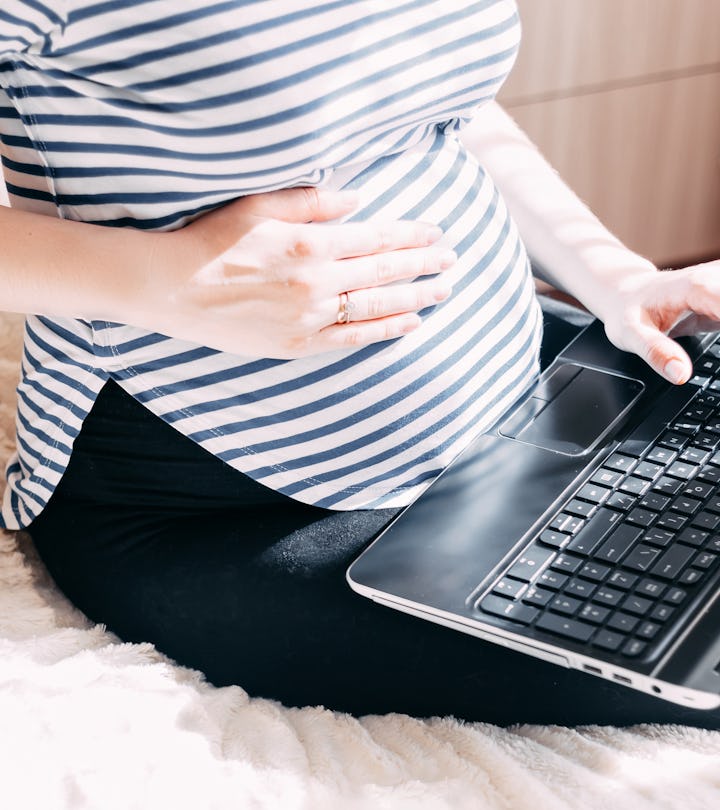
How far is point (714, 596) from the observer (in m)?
0.63

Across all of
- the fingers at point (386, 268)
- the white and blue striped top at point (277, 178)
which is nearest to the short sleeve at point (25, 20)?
the white and blue striped top at point (277, 178)

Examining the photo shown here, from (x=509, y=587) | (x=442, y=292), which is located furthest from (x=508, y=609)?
(x=442, y=292)

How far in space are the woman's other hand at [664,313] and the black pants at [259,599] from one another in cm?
23

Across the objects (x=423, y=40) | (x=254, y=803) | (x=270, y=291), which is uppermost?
(x=423, y=40)

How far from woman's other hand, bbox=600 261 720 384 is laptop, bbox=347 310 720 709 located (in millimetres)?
29

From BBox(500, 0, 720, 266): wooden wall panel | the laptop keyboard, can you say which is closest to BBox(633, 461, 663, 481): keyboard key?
the laptop keyboard

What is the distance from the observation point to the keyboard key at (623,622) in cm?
61

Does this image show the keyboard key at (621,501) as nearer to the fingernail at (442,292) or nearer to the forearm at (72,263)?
the fingernail at (442,292)

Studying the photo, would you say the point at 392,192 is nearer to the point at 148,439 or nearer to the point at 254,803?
the point at 148,439

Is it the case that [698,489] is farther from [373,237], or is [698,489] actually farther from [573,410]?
[373,237]

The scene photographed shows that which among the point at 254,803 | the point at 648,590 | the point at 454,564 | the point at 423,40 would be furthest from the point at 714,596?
the point at 423,40

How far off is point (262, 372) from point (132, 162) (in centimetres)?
15

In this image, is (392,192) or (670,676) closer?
(670,676)

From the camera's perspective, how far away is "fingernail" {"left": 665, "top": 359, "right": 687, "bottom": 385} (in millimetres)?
788
